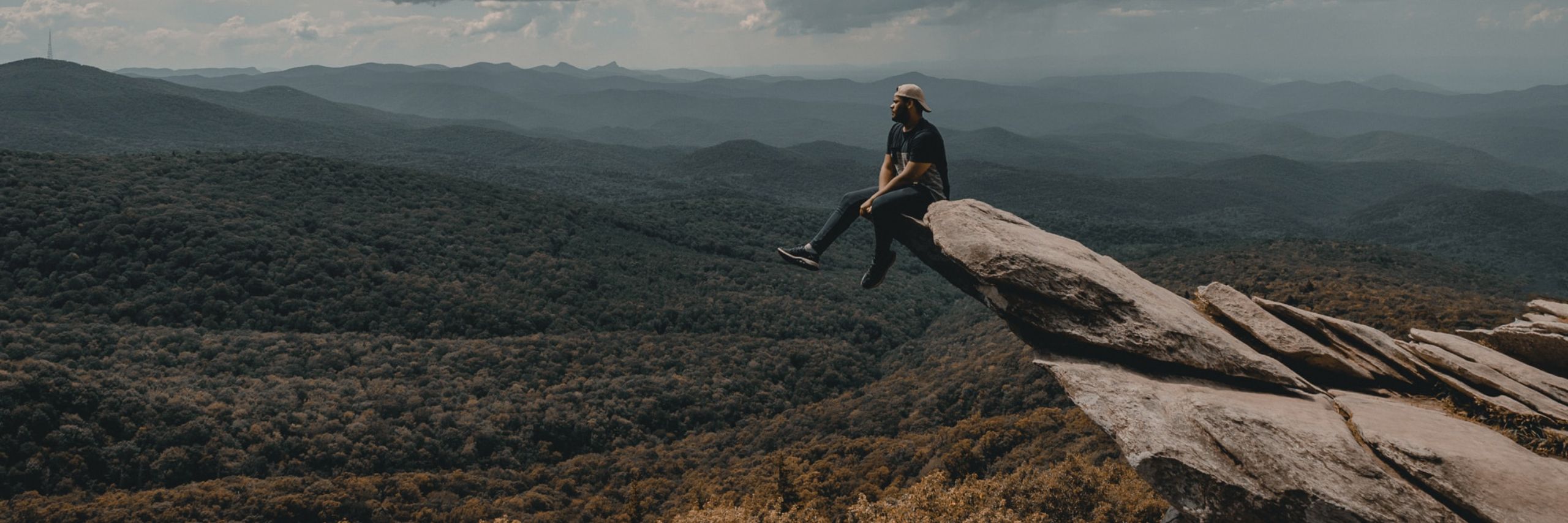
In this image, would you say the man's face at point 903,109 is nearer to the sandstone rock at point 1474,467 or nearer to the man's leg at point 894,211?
the man's leg at point 894,211

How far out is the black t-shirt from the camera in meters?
13.4

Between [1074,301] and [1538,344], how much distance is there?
28.3 feet

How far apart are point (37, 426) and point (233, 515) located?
21.2 metres

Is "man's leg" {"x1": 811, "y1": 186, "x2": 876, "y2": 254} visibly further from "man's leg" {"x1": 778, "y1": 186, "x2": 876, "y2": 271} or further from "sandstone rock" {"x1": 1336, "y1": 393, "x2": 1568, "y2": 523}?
"sandstone rock" {"x1": 1336, "y1": 393, "x2": 1568, "y2": 523}

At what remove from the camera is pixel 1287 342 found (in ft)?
38.4

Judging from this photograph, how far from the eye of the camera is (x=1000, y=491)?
3281 centimetres

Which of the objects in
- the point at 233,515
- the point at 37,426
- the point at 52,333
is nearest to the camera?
the point at 233,515

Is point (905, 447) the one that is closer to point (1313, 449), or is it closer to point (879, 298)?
point (1313, 449)

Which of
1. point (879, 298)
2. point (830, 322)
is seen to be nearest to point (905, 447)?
point (830, 322)

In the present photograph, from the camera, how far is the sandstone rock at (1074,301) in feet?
36.3

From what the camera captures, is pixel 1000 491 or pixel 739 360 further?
pixel 739 360

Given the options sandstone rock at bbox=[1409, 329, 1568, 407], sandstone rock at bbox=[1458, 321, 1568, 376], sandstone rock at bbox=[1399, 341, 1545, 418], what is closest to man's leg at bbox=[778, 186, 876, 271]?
sandstone rock at bbox=[1399, 341, 1545, 418]

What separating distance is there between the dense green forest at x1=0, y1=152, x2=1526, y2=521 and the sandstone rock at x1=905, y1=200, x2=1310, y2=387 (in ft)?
51.1

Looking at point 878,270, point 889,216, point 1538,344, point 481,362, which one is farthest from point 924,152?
point 481,362
